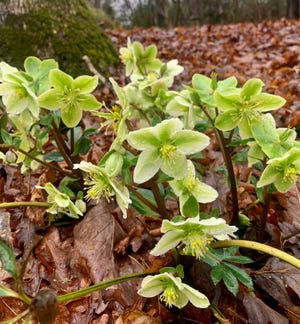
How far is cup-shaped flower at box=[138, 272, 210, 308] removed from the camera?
0.99m

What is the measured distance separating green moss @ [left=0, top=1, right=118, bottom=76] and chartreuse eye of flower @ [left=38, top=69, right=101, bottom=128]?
1.24m

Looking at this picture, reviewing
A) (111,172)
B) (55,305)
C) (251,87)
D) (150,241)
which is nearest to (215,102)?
(251,87)

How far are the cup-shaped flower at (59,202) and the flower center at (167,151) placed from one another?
0.38m

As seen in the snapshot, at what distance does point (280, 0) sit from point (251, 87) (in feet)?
54.8

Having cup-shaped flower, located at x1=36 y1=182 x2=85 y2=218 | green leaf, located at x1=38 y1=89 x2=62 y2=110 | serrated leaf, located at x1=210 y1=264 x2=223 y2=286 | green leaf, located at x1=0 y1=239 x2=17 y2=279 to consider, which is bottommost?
serrated leaf, located at x1=210 y1=264 x2=223 y2=286

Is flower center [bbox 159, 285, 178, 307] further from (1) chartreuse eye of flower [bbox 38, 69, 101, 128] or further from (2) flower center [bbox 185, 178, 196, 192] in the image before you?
(1) chartreuse eye of flower [bbox 38, 69, 101, 128]

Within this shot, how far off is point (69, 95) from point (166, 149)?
0.40 metres

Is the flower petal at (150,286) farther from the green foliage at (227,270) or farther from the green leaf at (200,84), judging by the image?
the green leaf at (200,84)

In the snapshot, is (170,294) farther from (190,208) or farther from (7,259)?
(7,259)

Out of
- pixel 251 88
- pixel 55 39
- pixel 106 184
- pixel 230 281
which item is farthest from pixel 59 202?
pixel 55 39

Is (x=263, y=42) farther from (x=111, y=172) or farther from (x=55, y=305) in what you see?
(x=55, y=305)

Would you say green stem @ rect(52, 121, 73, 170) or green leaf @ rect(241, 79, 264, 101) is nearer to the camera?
green leaf @ rect(241, 79, 264, 101)

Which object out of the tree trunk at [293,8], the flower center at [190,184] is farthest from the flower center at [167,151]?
the tree trunk at [293,8]

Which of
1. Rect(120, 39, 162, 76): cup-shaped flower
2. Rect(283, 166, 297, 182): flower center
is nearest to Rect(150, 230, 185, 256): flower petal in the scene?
Rect(283, 166, 297, 182): flower center
